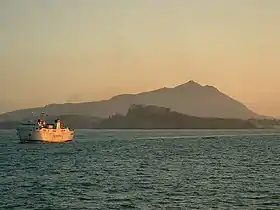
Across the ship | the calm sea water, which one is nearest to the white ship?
the ship

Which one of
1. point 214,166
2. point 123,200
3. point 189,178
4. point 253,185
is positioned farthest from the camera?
point 214,166

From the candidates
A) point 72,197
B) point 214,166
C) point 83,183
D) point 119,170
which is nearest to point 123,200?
point 72,197

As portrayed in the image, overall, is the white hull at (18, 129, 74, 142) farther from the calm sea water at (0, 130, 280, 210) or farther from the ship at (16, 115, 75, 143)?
the calm sea water at (0, 130, 280, 210)

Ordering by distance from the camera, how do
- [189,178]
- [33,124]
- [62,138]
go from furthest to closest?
1. [62,138]
2. [33,124]
3. [189,178]

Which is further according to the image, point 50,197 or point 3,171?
point 3,171

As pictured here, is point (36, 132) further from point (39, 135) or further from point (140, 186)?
point (140, 186)

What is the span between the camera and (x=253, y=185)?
45.3 meters

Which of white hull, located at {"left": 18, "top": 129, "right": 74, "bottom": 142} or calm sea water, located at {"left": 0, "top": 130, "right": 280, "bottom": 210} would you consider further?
white hull, located at {"left": 18, "top": 129, "right": 74, "bottom": 142}

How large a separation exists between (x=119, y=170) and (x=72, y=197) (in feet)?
71.0

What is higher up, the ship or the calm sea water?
the ship

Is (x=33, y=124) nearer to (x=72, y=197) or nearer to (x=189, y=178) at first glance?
(x=189, y=178)

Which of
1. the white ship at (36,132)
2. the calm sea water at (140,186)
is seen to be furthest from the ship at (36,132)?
the calm sea water at (140,186)

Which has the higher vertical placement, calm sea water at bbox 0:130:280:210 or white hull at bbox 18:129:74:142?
white hull at bbox 18:129:74:142

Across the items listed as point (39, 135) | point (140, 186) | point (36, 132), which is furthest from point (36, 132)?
point (140, 186)
